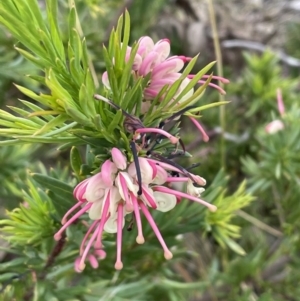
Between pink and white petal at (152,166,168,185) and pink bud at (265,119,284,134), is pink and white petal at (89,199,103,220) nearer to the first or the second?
pink and white petal at (152,166,168,185)

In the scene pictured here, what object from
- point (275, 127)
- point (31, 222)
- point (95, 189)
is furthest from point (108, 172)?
point (275, 127)

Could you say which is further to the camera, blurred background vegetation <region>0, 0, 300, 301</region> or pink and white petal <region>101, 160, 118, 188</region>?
blurred background vegetation <region>0, 0, 300, 301</region>

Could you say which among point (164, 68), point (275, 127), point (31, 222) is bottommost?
point (275, 127)

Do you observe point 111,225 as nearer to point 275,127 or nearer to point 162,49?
point 162,49

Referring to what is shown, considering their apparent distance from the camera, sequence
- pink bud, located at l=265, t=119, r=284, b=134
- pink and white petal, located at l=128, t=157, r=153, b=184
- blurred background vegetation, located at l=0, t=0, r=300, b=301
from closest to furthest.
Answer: pink and white petal, located at l=128, t=157, r=153, b=184, blurred background vegetation, located at l=0, t=0, r=300, b=301, pink bud, located at l=265, t=119, r=284, b=134

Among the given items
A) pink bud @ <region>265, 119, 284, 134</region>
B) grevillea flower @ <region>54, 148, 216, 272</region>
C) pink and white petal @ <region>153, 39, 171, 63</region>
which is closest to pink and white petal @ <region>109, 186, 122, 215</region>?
grevillea flower @ <region>54, 148, 216, 272</region>

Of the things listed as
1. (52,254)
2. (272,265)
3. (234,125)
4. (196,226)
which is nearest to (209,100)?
(234,125)

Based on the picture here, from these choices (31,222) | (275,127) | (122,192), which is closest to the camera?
(122,192)

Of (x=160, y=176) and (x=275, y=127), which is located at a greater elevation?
(x=160, y=176)
